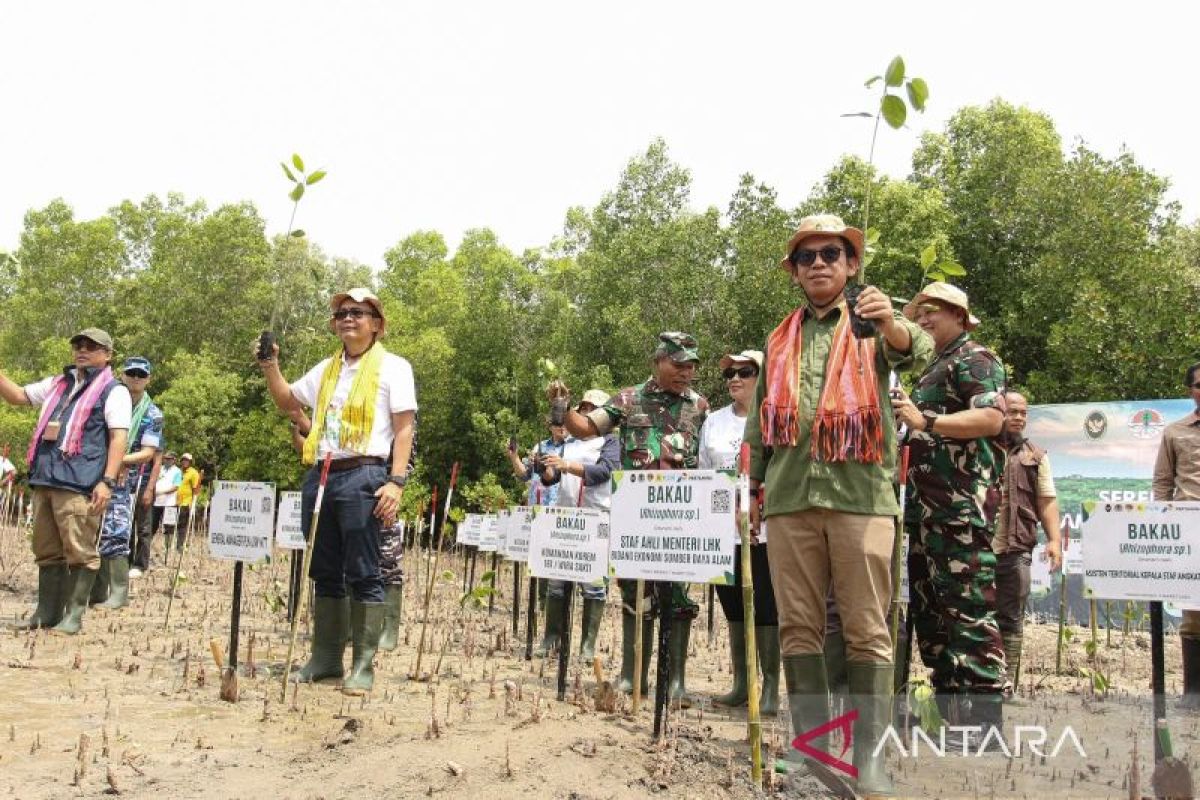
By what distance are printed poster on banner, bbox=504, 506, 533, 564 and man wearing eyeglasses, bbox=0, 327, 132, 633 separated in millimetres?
3081

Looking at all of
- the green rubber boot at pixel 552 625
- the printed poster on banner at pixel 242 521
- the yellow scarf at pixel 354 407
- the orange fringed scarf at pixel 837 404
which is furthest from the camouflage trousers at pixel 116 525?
the orange fringed scarf at pixel 837 404

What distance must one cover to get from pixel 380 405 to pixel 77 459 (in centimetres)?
281

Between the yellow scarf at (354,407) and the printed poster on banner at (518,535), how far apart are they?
9.00ft

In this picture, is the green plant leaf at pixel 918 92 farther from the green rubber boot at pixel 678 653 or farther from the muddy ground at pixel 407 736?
the green rubber boot at pixel 678 653

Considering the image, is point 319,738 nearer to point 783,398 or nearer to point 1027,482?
point 783,398

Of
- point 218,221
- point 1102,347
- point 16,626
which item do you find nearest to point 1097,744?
point 16,626

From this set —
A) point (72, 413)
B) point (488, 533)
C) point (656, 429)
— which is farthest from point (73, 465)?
point (488, 533)

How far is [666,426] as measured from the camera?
557cm

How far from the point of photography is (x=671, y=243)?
28141 mm

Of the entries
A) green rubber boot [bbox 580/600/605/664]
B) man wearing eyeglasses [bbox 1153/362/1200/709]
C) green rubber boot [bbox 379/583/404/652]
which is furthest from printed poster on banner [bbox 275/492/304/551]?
man wearing eyeglasses [bbox 1153/362/1200/709]

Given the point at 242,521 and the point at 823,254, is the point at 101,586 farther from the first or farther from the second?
the point at 823,254

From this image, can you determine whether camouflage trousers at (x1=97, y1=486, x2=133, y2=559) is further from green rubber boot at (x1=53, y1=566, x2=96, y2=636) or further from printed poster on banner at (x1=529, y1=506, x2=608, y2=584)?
printed poster on banner at (x1=529, y1=506, x2=608, y2=584)

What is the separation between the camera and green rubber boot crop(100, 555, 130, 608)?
888 centimetres

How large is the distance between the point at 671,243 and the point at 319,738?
81.2 ft
